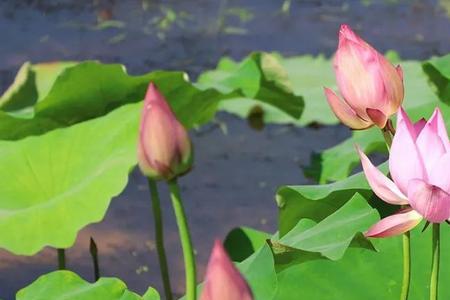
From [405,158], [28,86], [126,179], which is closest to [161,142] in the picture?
[405,158]

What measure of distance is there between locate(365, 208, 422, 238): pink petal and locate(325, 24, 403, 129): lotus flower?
100 mm

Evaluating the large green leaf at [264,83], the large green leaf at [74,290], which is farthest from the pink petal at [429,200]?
the large green leaf at [264,83]

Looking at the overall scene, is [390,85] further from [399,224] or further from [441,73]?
[441,73]

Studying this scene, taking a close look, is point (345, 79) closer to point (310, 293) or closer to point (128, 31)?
point (310, 293)

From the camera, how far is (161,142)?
0.77 meters

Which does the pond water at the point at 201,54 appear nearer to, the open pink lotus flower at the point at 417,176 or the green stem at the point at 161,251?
the green stem at the point at 161,251

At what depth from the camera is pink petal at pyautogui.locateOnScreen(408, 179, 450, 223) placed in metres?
0.82

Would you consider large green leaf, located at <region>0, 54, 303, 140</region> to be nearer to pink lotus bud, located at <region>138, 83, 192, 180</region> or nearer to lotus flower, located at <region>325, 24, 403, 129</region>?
lotus flower, located at <region>325, 24, 403, 129</region>

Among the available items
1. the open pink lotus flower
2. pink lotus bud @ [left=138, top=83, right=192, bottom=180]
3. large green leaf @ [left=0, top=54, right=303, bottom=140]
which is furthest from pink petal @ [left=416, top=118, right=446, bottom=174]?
large green leaf @ [left=0, top=54, right=303, bottom=140]

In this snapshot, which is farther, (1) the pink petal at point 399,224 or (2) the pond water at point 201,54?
(2) the pond water at point 201,54

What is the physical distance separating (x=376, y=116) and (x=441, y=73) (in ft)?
3.06

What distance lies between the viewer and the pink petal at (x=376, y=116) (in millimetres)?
934

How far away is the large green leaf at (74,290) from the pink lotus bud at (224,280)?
1.68 ft

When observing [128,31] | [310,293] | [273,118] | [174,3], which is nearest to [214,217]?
[273,118]
